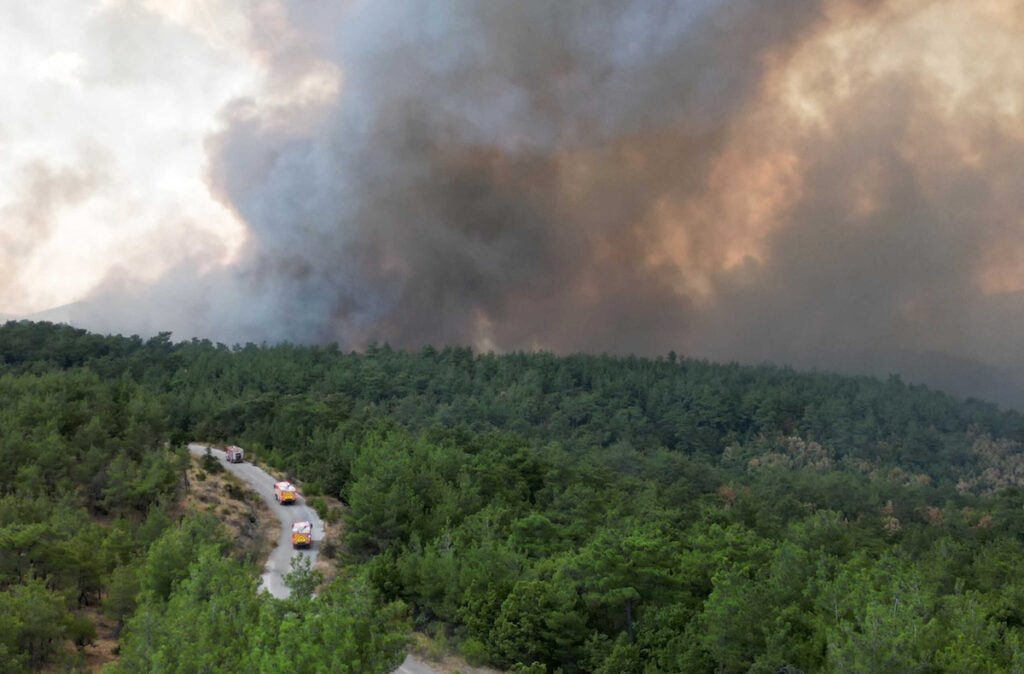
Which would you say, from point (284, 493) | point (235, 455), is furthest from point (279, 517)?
point (235, 455)

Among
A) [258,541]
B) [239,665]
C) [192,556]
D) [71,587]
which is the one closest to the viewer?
[239,665]

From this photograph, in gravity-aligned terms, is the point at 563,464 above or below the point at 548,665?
above

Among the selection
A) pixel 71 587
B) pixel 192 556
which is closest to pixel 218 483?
pixel 71 587

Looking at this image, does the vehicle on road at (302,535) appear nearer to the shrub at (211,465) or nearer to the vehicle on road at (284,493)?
the vehicle on road at (284,493)

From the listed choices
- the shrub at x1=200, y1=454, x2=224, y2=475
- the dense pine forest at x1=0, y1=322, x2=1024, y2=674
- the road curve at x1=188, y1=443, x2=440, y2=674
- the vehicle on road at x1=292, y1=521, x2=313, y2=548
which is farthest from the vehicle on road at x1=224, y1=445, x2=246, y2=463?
the vehicle on road at x1=292, y1=521, x2=313, y2=548

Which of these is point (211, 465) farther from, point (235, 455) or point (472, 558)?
point (472, 558)

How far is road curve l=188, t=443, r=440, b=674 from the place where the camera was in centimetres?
4891

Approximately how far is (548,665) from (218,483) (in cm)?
4695

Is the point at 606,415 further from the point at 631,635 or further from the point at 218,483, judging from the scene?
the point at 631,635

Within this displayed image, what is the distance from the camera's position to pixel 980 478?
185 m

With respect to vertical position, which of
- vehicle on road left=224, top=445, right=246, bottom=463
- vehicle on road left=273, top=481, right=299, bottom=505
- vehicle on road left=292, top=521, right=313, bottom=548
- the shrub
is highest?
vehicle on road left=224, top=445, right=246, bottom=463

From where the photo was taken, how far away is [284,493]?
77562mm

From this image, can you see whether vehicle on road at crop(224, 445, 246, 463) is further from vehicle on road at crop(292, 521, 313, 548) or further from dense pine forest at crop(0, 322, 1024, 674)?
vehicle on road at crop(292, 521, 313, 548)

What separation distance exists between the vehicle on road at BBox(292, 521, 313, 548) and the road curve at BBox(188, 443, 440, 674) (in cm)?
47
